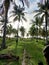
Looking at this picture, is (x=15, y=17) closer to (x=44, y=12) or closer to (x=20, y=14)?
(x=20, y=14)

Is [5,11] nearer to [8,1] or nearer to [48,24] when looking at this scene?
[8,1]

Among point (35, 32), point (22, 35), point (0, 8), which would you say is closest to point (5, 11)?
point (0, 8)

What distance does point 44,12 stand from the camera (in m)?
58.8

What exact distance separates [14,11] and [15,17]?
115 inches

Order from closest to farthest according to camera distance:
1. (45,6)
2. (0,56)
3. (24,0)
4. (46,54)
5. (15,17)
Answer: (46,54)
(0,56)
(24,0)
(45,6)
(15,17)

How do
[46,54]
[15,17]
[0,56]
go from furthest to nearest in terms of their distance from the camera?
[15,17] < [0,56] < [46,54]

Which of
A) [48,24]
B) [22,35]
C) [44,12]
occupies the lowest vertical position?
[22,35]

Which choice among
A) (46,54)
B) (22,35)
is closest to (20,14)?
(22,35)

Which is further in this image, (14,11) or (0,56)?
(14,11)

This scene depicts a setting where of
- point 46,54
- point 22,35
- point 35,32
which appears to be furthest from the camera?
point 22,35

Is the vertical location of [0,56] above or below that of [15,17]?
below

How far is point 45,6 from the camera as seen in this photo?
192 feet

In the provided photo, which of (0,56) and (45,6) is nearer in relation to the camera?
(0,56)

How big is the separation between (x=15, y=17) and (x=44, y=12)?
13.2 meters
